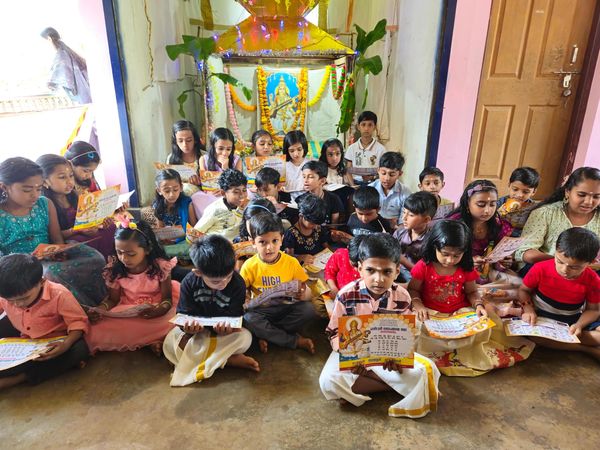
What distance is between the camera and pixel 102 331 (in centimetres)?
209

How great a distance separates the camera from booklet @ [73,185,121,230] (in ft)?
7.61

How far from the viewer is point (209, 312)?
1.94 metres

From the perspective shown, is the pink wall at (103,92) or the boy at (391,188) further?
the pink wall at (103,92)

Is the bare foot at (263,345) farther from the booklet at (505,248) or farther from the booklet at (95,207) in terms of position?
the booklet at (505,248)

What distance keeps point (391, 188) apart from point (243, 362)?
1799mm

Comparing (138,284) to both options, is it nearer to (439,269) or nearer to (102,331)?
(102,331)

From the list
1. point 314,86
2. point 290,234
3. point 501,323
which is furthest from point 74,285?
point 314,86

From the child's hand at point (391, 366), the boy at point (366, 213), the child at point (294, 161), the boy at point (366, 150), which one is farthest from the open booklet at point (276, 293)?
the boy at point (366, 150)

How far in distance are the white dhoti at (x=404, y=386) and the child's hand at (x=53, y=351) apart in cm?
125

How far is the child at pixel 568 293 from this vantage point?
1926mm

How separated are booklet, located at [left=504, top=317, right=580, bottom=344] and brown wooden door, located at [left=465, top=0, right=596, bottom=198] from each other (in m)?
2.54

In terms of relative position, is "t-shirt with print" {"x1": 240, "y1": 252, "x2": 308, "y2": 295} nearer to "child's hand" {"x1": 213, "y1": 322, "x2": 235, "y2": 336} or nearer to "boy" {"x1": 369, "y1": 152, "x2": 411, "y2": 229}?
"child's hand" {"x1": 213, "y1": 322, "x2": 235, "y2": 336}

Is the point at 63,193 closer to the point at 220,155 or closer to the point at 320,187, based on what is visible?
the point at 220,155

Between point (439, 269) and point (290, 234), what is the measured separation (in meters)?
0.99
